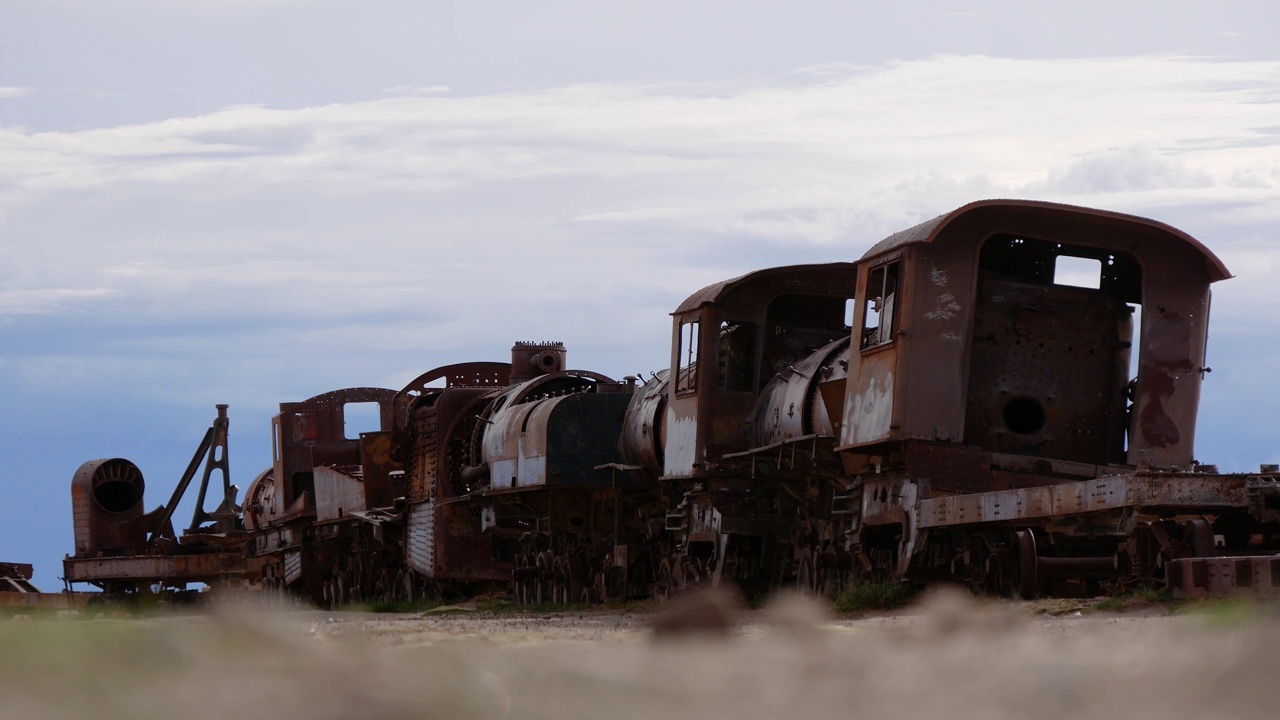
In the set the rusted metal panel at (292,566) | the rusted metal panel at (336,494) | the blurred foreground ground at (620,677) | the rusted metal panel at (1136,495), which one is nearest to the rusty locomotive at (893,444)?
the rusted metal panel at (1136,495)

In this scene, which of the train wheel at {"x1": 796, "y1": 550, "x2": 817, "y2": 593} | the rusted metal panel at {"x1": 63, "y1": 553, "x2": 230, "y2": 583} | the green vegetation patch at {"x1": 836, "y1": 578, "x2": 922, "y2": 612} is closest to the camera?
the green vegetation patch at {"x1": 836, "y1": 578, "x2": 922, "y2": 612}

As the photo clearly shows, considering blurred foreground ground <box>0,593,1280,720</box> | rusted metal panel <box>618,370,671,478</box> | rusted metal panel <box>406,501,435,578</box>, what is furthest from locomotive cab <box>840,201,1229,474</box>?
rusted metal panel <box>406,501,435,578</box>

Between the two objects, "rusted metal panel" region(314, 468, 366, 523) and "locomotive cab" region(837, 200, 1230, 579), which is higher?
"locomotive cab" region(837, 200, 1230, 579)

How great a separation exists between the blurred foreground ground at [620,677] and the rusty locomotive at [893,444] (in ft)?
13.9

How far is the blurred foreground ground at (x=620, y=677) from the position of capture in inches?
176

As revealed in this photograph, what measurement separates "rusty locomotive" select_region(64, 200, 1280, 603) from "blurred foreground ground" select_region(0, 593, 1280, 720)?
4.23 metres

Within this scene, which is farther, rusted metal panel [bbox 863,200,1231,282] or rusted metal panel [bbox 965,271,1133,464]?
rusted metal panel [bbox 965,271,1133,464]

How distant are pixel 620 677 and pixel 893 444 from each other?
9.39 metres

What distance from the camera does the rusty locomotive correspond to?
12320mm

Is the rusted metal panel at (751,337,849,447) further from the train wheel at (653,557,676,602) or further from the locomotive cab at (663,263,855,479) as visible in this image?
the train wheel at (653,557,676,602)

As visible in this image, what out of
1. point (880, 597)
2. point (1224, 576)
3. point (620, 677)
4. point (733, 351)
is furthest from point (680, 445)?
point (620, 677)

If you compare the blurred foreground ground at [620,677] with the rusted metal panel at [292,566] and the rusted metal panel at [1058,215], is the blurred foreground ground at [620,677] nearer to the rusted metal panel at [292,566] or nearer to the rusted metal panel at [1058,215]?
the rusted metal panel at [1058,215]

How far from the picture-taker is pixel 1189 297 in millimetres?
14609

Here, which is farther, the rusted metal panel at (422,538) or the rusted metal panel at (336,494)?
the rusted metal panel at (336,494)
